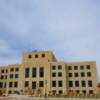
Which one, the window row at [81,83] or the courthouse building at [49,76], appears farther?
the courthouse building at [49,76]

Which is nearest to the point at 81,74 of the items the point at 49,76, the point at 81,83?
the point at 81,83

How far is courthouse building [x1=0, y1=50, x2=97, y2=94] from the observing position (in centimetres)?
7944

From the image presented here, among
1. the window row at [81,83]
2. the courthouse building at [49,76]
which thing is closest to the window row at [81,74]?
the courthouse building at [49,76]

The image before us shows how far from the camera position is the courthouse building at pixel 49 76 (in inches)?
3127

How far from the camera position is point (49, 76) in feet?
267

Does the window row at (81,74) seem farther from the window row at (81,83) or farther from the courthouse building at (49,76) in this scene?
the window row at (81,83)

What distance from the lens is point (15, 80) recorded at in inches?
3438

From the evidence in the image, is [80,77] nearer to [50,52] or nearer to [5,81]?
[50,52]

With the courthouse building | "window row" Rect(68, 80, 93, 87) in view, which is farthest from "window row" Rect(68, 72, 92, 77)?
"window row" Rect(68, 80, 93, 87)

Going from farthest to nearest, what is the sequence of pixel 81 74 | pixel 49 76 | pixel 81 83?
pixel 49 76 → pixel 81 74 → pixel 81 83

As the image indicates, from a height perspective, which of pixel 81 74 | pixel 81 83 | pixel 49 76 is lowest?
pixel 81 83

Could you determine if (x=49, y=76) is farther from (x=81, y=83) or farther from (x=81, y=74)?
(x=81, y=83)

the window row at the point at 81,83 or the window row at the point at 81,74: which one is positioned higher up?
the window row at the point at 81,74

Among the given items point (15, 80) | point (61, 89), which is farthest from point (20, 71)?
point (61, 89)
